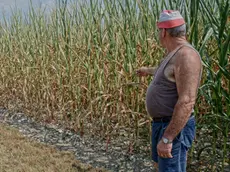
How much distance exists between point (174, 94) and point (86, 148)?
2388 mm

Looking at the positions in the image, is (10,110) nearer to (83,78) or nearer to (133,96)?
(83,78)

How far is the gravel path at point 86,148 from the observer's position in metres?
3.61

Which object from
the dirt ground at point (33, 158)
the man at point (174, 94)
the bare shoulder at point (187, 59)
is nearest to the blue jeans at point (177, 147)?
the man at point (174, 94)

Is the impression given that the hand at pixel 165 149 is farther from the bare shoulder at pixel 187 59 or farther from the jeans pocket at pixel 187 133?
the bare shoulder at pixel 187 59

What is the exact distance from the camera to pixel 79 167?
3635 mm

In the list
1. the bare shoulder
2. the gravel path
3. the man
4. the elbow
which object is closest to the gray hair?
the man

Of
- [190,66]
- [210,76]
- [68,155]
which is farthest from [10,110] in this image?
[190,66]

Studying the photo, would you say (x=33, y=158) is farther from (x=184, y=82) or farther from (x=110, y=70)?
(x=184, y=82)

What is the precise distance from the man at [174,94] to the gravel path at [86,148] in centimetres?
146

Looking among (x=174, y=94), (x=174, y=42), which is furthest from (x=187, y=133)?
(x=174, y=42)

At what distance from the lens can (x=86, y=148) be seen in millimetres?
4195

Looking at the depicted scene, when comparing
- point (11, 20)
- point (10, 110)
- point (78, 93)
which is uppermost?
point (11, 20)

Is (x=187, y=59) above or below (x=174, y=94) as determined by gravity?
above

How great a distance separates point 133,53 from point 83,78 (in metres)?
1.04
